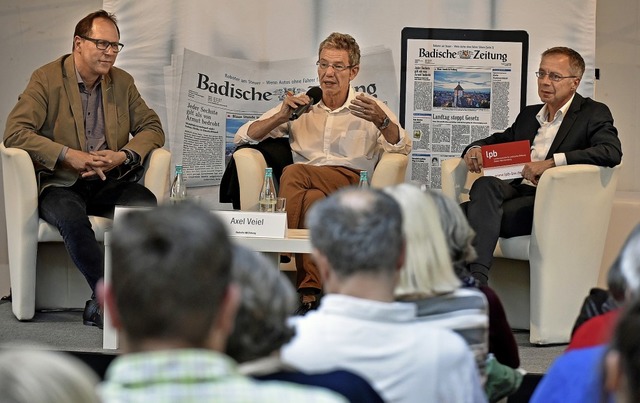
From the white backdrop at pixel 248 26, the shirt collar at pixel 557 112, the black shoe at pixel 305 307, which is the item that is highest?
the white backdrop at pixel 248 26

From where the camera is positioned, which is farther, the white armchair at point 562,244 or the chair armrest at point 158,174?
the chair armrest at point 158,174

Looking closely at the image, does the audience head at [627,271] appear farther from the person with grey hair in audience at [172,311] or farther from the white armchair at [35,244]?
the white armchair at [35,244]

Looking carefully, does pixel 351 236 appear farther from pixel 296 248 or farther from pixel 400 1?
pixel 400 1

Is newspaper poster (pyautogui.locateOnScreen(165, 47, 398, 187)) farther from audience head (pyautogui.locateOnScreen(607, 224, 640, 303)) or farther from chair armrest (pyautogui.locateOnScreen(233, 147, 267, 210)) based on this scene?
audience head (pyautogui.locateOnScreen(607, 224, 640, 303))

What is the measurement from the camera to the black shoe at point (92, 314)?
5.02m

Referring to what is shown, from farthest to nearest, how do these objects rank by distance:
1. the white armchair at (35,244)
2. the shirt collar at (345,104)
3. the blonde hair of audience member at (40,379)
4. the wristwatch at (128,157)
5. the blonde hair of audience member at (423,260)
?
the shirt collar at (345,104) → the wristwatch at (128,157) → the white armchair at (35,244) → the blonde hair of audience member at (423,260) → the blonde hair of audience member at (40,379)

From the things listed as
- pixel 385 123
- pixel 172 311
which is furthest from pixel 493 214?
pixel 172 311

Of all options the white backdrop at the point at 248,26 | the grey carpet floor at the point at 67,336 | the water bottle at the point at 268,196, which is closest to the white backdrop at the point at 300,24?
the white backdrop at the point at 248,26

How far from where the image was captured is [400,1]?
6535mm

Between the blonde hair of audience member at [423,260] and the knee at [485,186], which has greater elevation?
the knee at [485,186]

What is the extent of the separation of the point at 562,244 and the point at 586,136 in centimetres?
62

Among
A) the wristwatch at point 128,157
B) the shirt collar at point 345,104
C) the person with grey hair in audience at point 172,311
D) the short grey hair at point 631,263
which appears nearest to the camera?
the person with grey hair in audience at point 172,311

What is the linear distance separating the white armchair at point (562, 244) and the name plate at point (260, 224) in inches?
47.6

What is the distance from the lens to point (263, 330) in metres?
1.54
